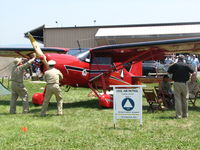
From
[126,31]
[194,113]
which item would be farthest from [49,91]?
[126,31]

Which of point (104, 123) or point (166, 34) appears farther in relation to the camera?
point (166, 34)

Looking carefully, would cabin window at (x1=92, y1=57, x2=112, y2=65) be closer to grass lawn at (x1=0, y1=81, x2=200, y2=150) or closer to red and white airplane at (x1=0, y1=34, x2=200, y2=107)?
red and white airplane at (x1=0, y1=34, x2=200, y2=107)

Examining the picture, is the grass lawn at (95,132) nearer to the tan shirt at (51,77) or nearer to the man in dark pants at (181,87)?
the man in dark pants at (181,87)

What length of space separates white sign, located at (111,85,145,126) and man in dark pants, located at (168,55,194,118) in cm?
204

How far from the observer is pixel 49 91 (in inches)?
389

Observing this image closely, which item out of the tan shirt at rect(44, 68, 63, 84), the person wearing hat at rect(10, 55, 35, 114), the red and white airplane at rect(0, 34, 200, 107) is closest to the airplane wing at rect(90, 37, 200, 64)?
the red and white airplane at rect(0, 34, 200, 107)

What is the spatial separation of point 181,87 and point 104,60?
4.15 m

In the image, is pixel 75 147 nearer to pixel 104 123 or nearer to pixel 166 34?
pixel 104 123

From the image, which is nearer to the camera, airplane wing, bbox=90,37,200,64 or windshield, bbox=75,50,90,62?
airplane wing, bbox=90,37,200,64

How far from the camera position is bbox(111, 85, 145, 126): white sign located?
7.95m

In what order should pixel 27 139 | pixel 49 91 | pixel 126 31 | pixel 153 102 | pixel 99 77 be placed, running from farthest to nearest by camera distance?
1. pixel 126 31
2. pixel 99 77
3. pixel 153 102
4. pixel 49 91
5. pixel 27 139

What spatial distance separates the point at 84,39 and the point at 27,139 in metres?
32.5

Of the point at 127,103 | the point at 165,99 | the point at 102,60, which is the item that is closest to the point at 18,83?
the point at 102,60

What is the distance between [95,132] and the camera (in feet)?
24.8
